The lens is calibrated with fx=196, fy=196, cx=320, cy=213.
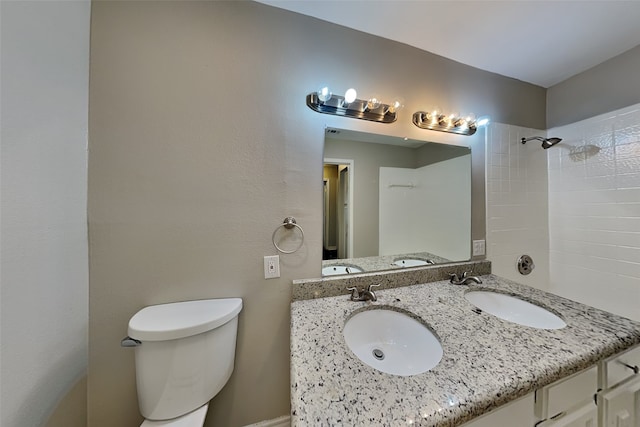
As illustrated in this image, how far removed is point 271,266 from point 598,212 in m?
2.24

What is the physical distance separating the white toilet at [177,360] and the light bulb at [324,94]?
1122mm

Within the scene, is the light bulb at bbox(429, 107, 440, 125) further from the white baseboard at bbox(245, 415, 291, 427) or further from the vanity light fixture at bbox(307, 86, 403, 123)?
the white baseboard at bbox(245, 415, 291, 427)

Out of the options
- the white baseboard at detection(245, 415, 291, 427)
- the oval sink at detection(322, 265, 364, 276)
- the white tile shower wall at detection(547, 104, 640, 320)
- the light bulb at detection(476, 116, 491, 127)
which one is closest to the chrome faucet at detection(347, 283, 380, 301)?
the oval sink at detection(322, 265, 364, 276)

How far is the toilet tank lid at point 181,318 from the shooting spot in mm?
731

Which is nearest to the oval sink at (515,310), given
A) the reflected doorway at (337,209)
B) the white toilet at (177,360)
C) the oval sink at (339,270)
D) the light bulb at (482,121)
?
the oval sink at (339,270)

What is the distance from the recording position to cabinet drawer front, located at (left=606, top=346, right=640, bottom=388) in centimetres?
72

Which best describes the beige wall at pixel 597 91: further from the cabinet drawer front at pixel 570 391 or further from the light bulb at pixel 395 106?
the cabinet drawer front at pixel 570 391

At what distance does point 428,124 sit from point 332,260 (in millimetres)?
A: 1083

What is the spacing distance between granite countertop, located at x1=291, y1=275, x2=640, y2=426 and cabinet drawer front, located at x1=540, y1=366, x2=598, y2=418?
7 cm

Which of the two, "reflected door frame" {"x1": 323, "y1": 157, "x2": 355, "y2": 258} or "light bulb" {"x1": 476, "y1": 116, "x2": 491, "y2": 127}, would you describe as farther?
"light bulb" {"x1": 476, "y1": 116, "x2": 491, "y2": 127}

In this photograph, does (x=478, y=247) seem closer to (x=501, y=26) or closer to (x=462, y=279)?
(x=462, y=279)

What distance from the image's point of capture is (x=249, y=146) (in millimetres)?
979

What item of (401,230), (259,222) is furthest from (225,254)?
(401,230)

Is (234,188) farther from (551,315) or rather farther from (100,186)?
(551,315)
